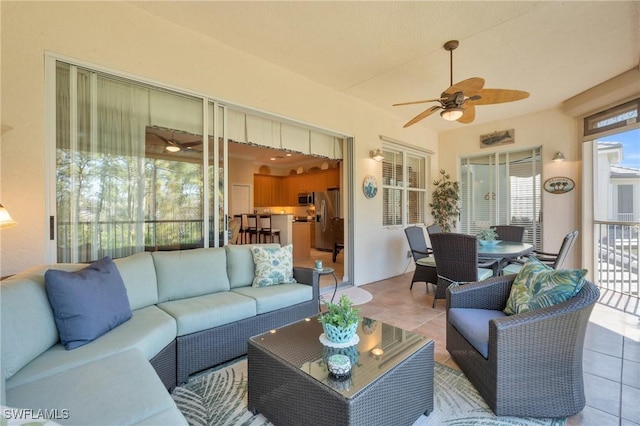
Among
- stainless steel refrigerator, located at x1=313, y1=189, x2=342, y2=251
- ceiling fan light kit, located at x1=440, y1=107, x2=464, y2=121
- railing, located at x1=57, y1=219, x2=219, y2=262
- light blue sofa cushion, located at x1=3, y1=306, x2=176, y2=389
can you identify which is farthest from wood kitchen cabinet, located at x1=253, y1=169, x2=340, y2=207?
light blue sofa cushion, located at x1=3, y1=306, x2=176, y2=389

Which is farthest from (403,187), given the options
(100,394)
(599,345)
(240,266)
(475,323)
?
(100,394)

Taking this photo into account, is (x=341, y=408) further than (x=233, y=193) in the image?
No

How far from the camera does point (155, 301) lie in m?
2.36

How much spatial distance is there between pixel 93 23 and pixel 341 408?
3.43m

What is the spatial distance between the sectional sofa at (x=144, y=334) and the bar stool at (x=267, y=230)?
164 inches

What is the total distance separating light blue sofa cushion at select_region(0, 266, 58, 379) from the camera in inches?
53.3

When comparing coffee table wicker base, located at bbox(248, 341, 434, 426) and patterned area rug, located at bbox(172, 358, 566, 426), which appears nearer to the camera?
coffee table wicker base, located at bbox(248, 341, 434, 426)

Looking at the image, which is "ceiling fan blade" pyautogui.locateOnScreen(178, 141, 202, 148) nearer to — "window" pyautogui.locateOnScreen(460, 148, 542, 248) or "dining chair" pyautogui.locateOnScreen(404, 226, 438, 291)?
"dining chair" pyautogui.locateOnScreen(404, 226, 438, 291)

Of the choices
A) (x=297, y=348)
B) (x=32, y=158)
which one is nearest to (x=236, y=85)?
(x=32, y=158)

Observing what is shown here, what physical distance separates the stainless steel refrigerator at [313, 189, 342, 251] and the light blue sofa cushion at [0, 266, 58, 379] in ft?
22.0

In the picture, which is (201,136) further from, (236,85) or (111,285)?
(111,285)

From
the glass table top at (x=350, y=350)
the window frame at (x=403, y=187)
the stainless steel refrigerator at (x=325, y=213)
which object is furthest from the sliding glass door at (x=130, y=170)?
the stainless steel refrigerator at (x=325, y=213)

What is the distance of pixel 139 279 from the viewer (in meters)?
2.28

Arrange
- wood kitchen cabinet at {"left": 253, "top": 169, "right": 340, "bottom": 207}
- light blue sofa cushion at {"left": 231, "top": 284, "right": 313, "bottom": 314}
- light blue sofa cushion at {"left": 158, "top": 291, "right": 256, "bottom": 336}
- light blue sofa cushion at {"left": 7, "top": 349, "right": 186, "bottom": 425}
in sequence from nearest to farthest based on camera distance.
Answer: light blue sofa cushion at {"left": 7, "top": 349, "right": 186, "bottom": 425} → light blue sofa cushion at {"left": 158, "top": 291, "right": 256, "bottom": 336} → light blue sofa cushion at {"left": 231, "top": 284, "right": 313, "bottom": 314} → wood kitchen cabinet at {"left": 253, "top": 169, "right": 340, "bottom": 207}
